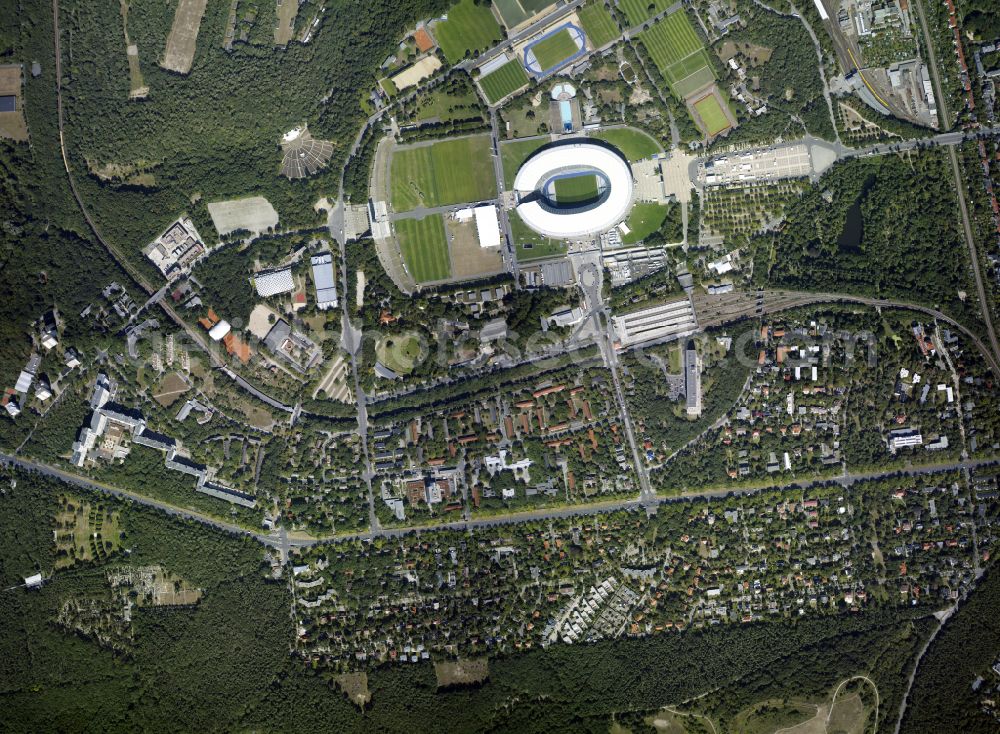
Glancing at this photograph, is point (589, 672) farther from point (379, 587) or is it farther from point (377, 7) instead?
point (377, 7)

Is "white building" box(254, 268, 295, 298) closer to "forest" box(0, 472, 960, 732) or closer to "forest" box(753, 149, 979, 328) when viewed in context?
"forest" box(0, 472, 960, 732)

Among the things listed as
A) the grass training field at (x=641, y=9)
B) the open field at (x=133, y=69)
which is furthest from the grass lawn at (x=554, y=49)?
the open field at (x=133, y=69)

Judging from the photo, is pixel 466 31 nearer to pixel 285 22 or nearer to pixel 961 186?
pixel 285 22

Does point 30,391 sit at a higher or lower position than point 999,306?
higher

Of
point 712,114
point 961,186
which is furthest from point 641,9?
point 961,186

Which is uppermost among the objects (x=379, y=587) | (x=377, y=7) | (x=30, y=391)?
(x=377, y=7)

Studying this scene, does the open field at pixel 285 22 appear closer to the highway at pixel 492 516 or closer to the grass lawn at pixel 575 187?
the grass lawn at pixel 575 187

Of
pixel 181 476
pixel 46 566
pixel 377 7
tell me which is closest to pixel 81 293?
pixel 181 476
